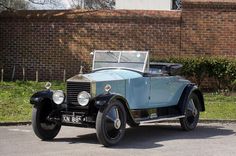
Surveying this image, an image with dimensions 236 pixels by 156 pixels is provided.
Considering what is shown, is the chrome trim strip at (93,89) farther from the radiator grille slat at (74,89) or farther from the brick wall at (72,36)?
the brick wall at (72,36)

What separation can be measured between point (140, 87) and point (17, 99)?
602 cm

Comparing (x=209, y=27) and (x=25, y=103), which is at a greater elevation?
(x=209, y=27)

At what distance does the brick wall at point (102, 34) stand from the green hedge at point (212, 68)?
1289mm

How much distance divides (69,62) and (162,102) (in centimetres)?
945

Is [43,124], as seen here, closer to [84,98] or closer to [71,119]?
[71,119]

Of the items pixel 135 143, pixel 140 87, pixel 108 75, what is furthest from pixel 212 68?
pixel 135 143

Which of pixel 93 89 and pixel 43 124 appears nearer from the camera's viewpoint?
pixel 93 89

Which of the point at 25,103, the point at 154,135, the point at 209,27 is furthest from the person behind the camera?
the point at 209,27

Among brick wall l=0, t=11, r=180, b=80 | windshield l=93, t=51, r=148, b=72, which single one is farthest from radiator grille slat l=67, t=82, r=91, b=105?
brick wall l=0, t=11, r=180, b=80

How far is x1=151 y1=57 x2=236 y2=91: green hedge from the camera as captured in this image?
18.2 meters

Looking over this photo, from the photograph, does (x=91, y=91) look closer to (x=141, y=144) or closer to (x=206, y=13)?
(x=141, y=144)

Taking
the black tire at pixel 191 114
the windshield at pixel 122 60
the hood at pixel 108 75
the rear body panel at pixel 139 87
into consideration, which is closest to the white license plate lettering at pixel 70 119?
the rear body panel at pixel 139 87

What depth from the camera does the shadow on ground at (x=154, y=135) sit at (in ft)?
32.8

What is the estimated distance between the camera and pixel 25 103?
14969mm
